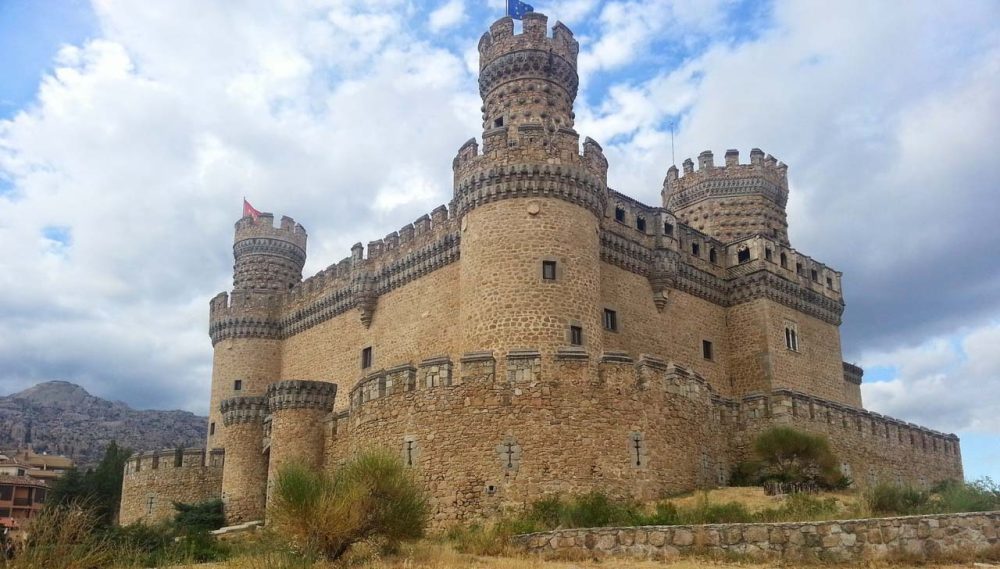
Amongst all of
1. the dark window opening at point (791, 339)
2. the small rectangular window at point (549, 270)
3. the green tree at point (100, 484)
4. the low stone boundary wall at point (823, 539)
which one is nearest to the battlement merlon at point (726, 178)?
the dark window opening at point (791, 339)

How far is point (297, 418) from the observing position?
22250mm

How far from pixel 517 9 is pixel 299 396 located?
13691mm

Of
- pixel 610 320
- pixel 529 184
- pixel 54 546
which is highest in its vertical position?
pixel 529 184

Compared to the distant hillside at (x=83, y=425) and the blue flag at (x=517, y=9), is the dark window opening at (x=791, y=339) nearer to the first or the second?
the blue flag at (x=517, y=9)

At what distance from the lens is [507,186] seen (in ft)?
70.4

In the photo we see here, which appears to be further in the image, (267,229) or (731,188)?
(267,229)

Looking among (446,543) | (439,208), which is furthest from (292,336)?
(446,543)

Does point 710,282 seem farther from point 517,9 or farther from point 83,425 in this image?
point 83,425

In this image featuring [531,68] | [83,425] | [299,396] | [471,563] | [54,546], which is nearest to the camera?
[54,546]

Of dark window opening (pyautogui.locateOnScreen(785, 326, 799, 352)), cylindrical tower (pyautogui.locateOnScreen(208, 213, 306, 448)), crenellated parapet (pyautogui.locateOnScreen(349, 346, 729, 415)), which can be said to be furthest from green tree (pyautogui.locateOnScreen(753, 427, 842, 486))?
cylindrical tower (pyautogui.locateOnScreen(208, 213, 306, 448))

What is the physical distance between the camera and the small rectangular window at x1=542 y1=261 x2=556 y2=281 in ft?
68.2

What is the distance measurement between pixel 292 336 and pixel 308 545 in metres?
22.9

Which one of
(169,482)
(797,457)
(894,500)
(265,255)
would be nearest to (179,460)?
(169,482)

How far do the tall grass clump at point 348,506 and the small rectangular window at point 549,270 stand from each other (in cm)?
819
